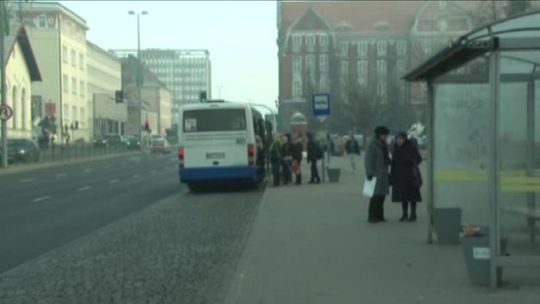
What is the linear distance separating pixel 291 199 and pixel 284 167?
24.2 feet

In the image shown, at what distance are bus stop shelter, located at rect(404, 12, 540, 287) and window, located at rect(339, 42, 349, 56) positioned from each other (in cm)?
8308

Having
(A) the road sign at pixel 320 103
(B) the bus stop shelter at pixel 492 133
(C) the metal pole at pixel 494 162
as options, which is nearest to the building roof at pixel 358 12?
(A) the road sign at pixel 320 103

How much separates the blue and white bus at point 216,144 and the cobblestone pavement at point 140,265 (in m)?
8.58

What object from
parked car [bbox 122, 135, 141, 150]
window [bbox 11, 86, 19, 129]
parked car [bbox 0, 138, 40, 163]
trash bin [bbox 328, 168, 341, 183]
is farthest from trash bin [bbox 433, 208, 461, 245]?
parked car [bbox 122, 135, 141, 150]

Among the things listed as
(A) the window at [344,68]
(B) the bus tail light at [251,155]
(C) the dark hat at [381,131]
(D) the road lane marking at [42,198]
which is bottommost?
(D) the road lane marking at [42,198]

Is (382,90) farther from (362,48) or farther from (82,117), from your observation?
(82,117)

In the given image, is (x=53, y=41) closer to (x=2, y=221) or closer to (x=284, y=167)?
(x=284, y=167)

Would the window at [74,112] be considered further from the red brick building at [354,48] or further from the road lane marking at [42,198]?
the road lane marking at [42,198]

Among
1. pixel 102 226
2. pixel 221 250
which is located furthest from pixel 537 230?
pixel 102 226

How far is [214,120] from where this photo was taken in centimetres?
2922

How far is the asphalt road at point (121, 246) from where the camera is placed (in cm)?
1062

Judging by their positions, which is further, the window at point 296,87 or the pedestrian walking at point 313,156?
the window at point 296,87

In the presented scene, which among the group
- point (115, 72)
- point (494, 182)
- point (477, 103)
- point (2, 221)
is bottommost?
point (2, 221)

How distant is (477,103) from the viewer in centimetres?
1291
